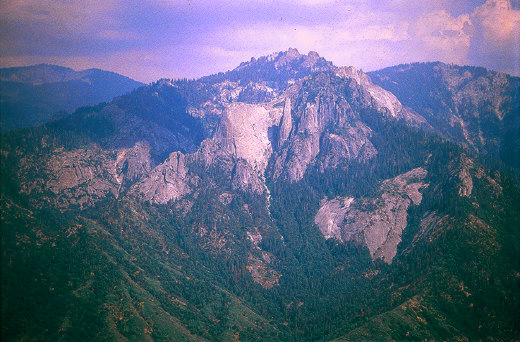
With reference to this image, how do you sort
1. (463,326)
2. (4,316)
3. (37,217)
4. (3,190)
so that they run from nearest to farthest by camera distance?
(4,316) → (3,190) → (37,217) → (463,326)

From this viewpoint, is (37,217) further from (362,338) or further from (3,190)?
Answer: (362,338)

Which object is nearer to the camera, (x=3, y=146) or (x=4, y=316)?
(x=4, y=316)

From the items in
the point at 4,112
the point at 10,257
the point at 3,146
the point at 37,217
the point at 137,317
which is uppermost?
the point at 4,112

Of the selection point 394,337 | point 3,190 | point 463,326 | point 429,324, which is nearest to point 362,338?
point 394,337

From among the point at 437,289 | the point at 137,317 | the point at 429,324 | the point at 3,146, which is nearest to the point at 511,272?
the point at 437,289

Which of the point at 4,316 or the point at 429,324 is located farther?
the point at 429,324

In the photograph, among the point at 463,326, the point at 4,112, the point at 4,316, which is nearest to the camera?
the point at 4,316

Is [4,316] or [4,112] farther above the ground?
[4,112]

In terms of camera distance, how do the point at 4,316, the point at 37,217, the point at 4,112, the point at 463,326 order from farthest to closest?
the point at 463,326
the point at 37,217
the point at 4,112
the point at 4,316

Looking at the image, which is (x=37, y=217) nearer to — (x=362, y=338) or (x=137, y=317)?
(x=137, y=317)
